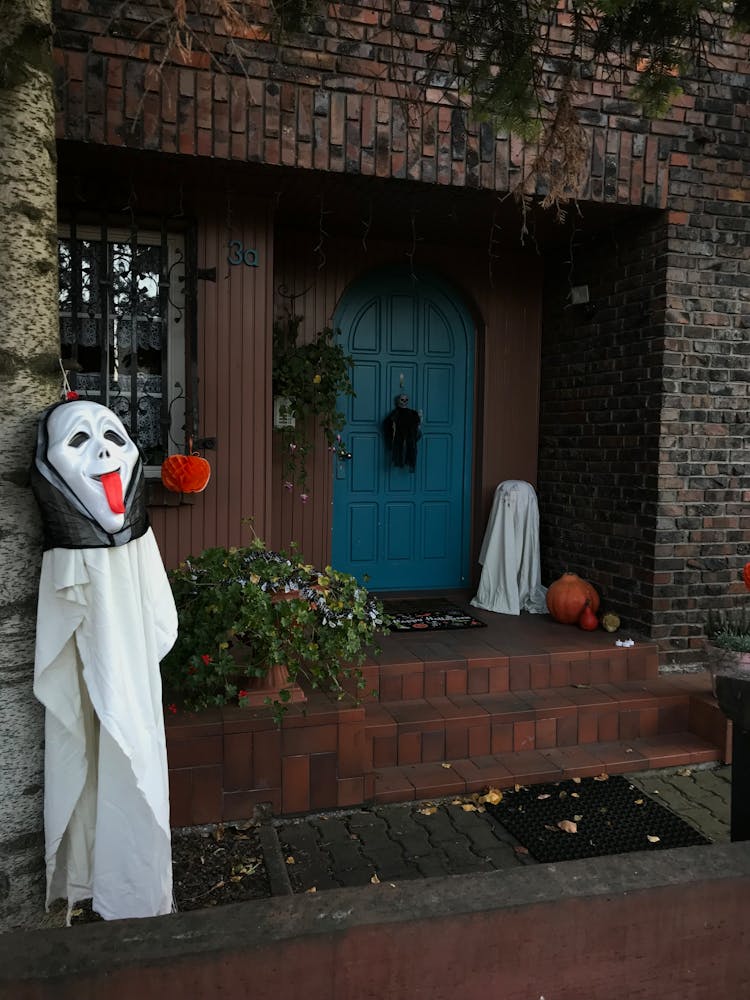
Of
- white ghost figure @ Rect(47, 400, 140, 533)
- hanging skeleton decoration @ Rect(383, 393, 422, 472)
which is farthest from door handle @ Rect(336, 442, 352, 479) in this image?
white ghost figure @ Rect(47, 400, 140, 533)

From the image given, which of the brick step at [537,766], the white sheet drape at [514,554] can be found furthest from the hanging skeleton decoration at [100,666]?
the white sheet drape at [514,554]

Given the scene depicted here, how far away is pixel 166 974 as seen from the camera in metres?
1.61

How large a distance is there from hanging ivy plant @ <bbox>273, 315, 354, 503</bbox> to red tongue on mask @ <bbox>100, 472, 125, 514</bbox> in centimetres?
344

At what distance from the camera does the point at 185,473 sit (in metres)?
4.30

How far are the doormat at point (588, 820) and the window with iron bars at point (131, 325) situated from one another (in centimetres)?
281

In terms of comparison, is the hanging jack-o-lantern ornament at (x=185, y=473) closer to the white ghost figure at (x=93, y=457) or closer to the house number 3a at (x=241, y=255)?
the house number 3a at (x=241, y=255)

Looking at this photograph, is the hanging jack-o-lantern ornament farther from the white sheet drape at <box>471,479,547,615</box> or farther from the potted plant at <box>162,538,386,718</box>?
the white sheet drape at <box>471,479,547,615</box>

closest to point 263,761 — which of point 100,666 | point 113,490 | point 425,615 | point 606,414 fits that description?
point 100,666

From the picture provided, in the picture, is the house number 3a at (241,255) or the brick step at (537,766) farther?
the house number 3a at (241,255)

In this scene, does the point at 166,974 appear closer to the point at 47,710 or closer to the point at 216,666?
the point at 47,710

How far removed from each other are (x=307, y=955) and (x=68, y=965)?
0.49 m

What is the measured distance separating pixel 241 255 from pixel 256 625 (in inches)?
95.4

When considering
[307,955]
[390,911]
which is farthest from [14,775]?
[390,911]

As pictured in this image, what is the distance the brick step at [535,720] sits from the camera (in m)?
4.13
